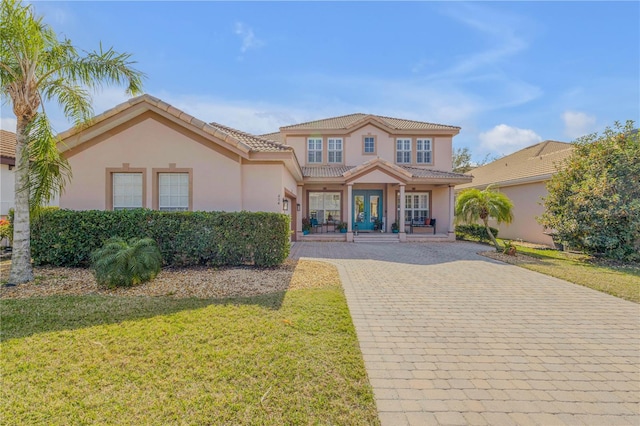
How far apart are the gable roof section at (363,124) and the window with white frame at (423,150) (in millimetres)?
902

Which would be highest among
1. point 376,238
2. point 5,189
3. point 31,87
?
point 31,87

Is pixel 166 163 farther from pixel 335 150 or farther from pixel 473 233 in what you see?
pixel 473 233

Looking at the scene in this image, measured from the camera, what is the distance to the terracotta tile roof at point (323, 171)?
1770 centimetres

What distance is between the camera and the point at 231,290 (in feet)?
21.9

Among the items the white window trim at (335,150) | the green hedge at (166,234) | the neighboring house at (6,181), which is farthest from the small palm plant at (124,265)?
the white window trim at (335,150)

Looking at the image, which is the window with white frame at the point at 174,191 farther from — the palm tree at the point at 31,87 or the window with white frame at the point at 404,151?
the window with white frame at the point at 404,151

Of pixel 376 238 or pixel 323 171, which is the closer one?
pixel 376 238

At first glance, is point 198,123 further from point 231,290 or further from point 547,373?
point 547,373

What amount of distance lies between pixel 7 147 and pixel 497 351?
74.5 feet

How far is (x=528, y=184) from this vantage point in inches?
711

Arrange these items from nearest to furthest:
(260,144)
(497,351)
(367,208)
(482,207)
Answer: (497,351)
(260,144)
(482,207)
(367,208)

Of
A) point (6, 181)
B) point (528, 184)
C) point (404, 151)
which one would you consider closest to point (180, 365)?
point (6, 181)

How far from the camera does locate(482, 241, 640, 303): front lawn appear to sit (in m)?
7.25

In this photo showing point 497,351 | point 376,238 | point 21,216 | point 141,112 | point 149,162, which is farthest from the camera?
point 376,238
